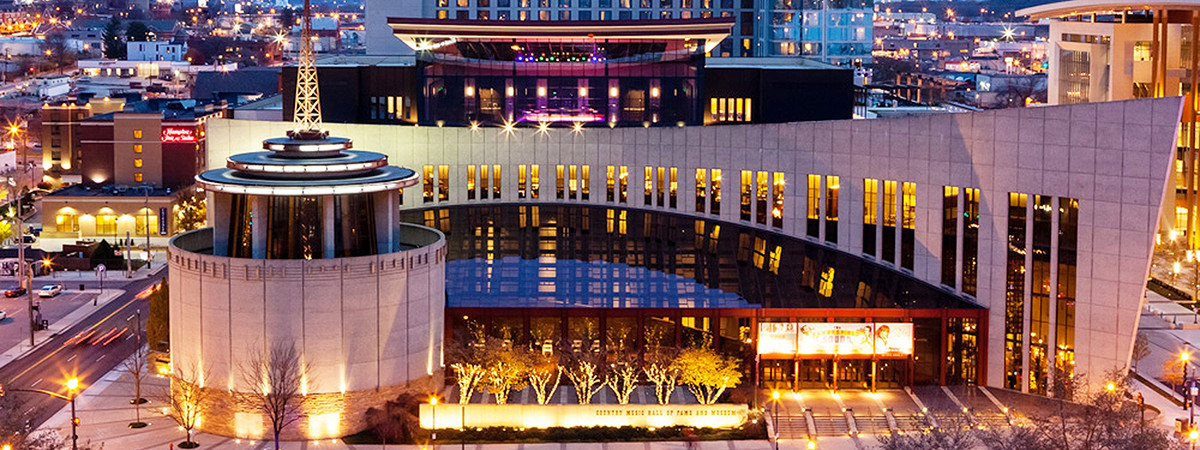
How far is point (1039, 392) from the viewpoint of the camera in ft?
295

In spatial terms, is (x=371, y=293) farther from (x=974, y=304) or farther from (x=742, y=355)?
(x=974, y=304)

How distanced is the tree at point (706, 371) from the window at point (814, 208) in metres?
24.8

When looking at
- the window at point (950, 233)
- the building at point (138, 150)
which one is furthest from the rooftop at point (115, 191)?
the window at point (950, 233)

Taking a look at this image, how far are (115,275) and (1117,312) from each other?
299 feet

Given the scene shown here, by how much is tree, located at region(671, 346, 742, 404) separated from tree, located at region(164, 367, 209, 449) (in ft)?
79.3

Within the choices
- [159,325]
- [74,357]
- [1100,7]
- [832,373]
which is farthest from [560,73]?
[832,373]

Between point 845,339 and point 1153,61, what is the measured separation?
6686 centimetres

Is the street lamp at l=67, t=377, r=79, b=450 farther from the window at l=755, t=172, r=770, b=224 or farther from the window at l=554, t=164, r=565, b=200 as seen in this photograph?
the window at l=554, t=164, r=565, b=200

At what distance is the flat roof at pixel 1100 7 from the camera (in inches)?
5408

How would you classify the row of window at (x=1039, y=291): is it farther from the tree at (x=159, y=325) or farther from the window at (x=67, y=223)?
the window at (x=67, y=223)

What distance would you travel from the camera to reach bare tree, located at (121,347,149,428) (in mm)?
89113

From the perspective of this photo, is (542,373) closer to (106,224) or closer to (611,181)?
(611,181)

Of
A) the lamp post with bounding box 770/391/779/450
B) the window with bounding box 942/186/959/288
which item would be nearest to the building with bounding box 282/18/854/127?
the window with bounding box 942/186/959/288

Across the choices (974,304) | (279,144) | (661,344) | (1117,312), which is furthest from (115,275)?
(1117,312)
